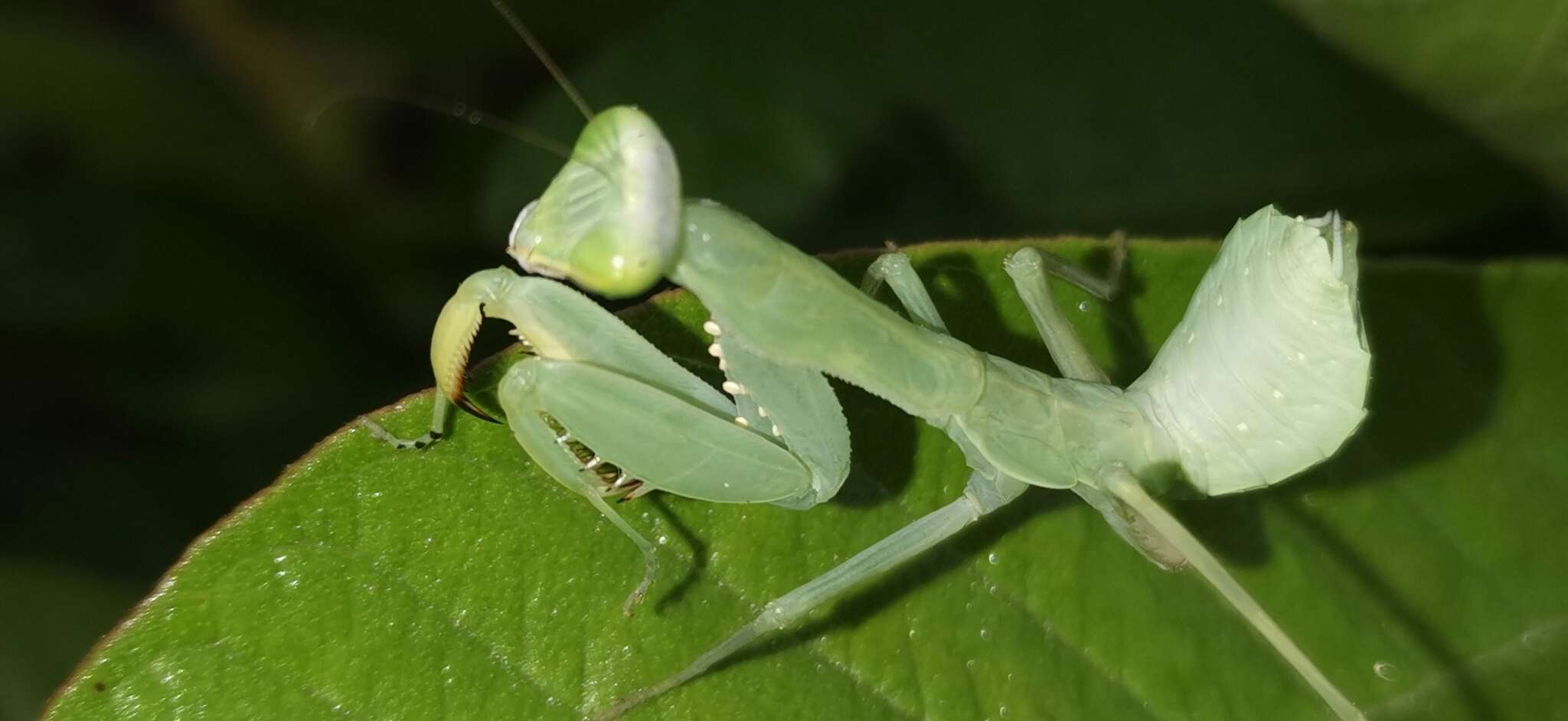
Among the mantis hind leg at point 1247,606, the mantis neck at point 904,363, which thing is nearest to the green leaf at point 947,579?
the mantis neck at point 904,363

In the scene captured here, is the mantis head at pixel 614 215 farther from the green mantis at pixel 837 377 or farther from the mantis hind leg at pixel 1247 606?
the mantis hind leg at pixel 1247 606

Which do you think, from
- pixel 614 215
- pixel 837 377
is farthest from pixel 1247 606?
pixel 614 215

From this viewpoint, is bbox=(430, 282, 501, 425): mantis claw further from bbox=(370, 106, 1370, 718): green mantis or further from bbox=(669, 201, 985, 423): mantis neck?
bbox=(669, 201, 985, 423): mantis neck

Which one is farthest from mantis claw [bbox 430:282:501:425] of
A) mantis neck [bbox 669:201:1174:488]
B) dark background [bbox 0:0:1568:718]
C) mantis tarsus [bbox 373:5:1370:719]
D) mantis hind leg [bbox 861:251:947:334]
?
dark background [bbox 0:0:1568:718]

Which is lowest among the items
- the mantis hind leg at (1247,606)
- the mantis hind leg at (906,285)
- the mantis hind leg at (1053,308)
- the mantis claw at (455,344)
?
the mantis hind leg at (1247,606)

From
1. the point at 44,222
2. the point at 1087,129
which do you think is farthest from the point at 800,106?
the point at 44,222

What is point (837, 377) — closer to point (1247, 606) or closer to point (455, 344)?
point (455, 344)

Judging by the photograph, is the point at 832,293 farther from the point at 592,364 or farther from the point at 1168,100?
the point at 1168,100
